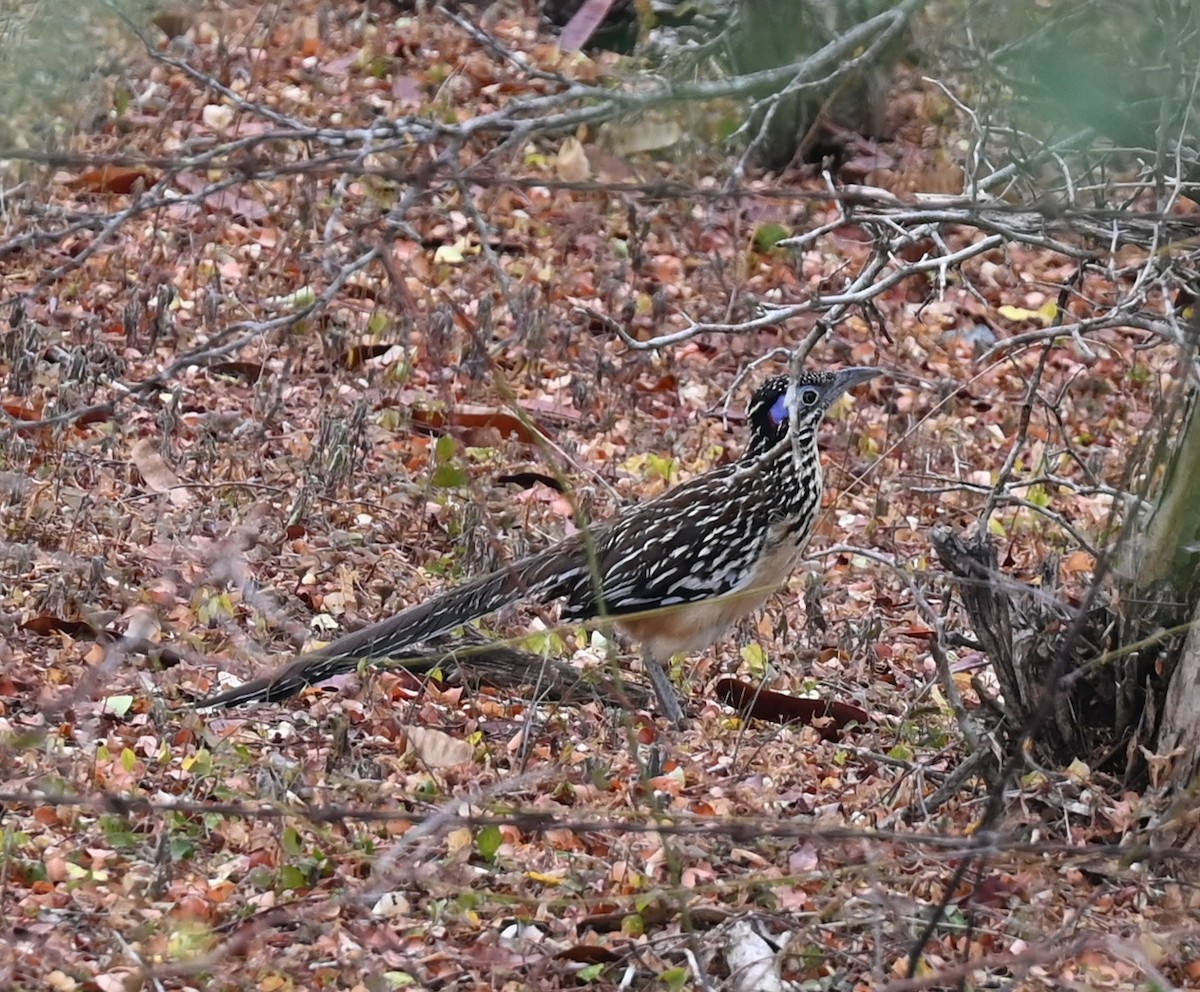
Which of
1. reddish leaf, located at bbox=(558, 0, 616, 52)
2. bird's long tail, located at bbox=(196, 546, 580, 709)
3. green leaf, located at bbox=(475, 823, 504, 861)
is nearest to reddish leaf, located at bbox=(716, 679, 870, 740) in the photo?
bird's long tail, located at bbox=(196, 546, 580, 709)

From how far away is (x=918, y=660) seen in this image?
20.6 feet

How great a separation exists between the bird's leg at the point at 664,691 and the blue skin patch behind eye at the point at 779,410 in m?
0.84

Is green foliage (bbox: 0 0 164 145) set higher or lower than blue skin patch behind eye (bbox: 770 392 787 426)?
higher

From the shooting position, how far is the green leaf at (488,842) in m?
4.44

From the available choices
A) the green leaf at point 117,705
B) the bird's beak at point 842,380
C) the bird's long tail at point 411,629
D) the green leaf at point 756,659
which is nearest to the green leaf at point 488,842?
the bird's long tail at point 411,629

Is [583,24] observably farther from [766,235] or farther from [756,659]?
[756,659]

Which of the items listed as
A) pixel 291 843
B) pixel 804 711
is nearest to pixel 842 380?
pixel 804 711

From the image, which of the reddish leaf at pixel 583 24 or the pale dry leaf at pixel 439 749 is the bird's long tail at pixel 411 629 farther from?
the reddish leaf at pixel 583 24

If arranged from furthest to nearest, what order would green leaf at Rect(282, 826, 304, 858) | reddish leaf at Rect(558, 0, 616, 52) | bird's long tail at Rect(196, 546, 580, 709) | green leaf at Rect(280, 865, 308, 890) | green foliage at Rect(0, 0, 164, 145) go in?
reddish leaf at Rect(558, 0, 616, 52), green foliage at Rect(0, 0, 164, 145), bird's long tail at Rect(196, 546, 580, 709), green leaf at Rect(282, 826, 304, 858), green leaf at Rect(280, 865, 308, 890)

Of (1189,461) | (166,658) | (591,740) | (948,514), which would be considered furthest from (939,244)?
(948,514)

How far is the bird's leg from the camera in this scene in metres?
5.70

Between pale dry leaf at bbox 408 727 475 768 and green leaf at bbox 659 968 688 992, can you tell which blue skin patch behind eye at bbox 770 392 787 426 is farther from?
green leaf at bbox 659 968 688 992

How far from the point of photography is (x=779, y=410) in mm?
6090

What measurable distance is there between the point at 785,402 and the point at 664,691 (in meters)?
0.99
